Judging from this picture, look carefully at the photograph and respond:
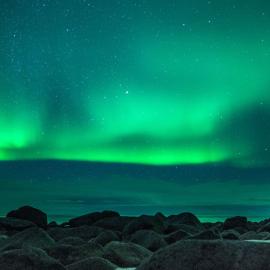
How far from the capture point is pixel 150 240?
9906 millimetres

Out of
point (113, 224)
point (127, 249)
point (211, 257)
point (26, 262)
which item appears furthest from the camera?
point (113, 224)

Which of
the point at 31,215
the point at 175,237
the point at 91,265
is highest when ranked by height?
the point at 31,215

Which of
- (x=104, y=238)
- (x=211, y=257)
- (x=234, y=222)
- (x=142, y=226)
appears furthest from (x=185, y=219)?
(x=211, y=257)

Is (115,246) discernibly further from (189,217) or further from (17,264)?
(189,217)

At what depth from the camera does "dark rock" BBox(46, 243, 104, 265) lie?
25.2 feet

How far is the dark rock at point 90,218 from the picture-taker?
16.8 m

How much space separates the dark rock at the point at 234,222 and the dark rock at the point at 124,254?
27.1 feet

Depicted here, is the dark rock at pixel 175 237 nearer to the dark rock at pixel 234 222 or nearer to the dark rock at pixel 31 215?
the dark rock at pixel 234 222

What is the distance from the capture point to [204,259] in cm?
488

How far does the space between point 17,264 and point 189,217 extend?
11.5 meters

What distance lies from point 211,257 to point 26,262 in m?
2.05

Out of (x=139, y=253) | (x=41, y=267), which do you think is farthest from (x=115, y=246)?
(x=41, y=267)

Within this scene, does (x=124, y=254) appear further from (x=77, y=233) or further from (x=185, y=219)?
(x=185, y=219)

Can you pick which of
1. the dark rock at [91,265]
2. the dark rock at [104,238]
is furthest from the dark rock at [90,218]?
the dark rock at [91,265]
